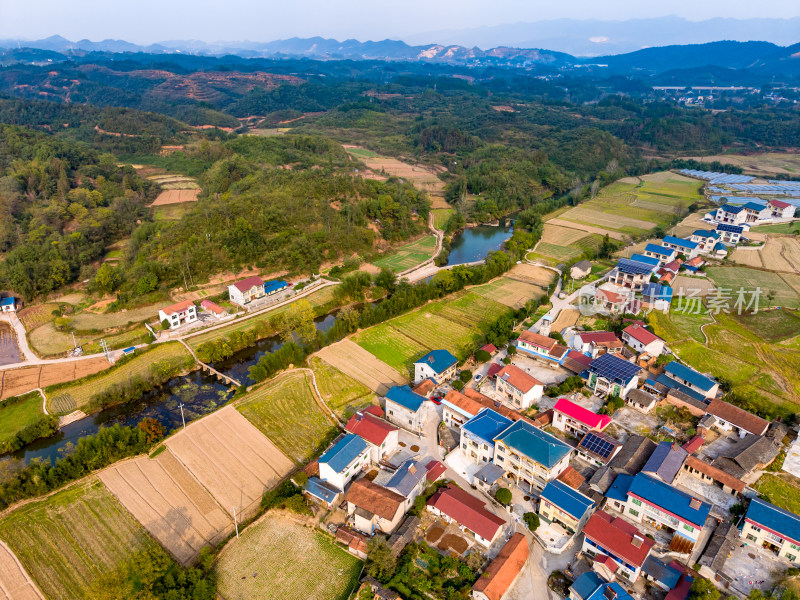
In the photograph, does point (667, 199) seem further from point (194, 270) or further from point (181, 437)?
point (181, 437)

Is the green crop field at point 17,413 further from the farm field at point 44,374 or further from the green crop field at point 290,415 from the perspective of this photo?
the green crop field at point 290,415

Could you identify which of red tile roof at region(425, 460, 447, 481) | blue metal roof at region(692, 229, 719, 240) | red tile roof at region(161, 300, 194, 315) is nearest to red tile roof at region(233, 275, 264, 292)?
red tile roof at region(161, 300, 194, 315)

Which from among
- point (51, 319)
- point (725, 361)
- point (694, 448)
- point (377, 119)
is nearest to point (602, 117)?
point (377, 119)

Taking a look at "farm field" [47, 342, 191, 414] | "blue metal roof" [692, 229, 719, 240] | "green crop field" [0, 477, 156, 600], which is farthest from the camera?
"blue metal roof" [692, 229, 719, 240]

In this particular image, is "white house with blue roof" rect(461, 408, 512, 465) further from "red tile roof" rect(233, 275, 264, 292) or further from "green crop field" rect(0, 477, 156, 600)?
"red tile roof" rect(233, 275, 264, 292)

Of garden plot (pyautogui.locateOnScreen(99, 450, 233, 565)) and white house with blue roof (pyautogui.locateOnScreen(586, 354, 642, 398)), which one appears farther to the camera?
white house with blue roof (pyautogui.locateOnScreen(586, 354, 642, 398))

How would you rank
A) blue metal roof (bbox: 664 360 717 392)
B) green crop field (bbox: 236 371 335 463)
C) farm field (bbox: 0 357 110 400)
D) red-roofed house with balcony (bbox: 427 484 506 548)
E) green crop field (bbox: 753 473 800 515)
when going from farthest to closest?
farm field (bbox: 0 357 110 400) < blue metal roof (bbox: 664 360 717 392) < green crop field (bbox: 236 371 335 463) < green crop field (bbox: 753 473 800 515) < red-roofed house with balcony (bbox: 427 484 506 548)

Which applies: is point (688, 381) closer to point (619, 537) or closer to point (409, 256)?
point (619, 537)
